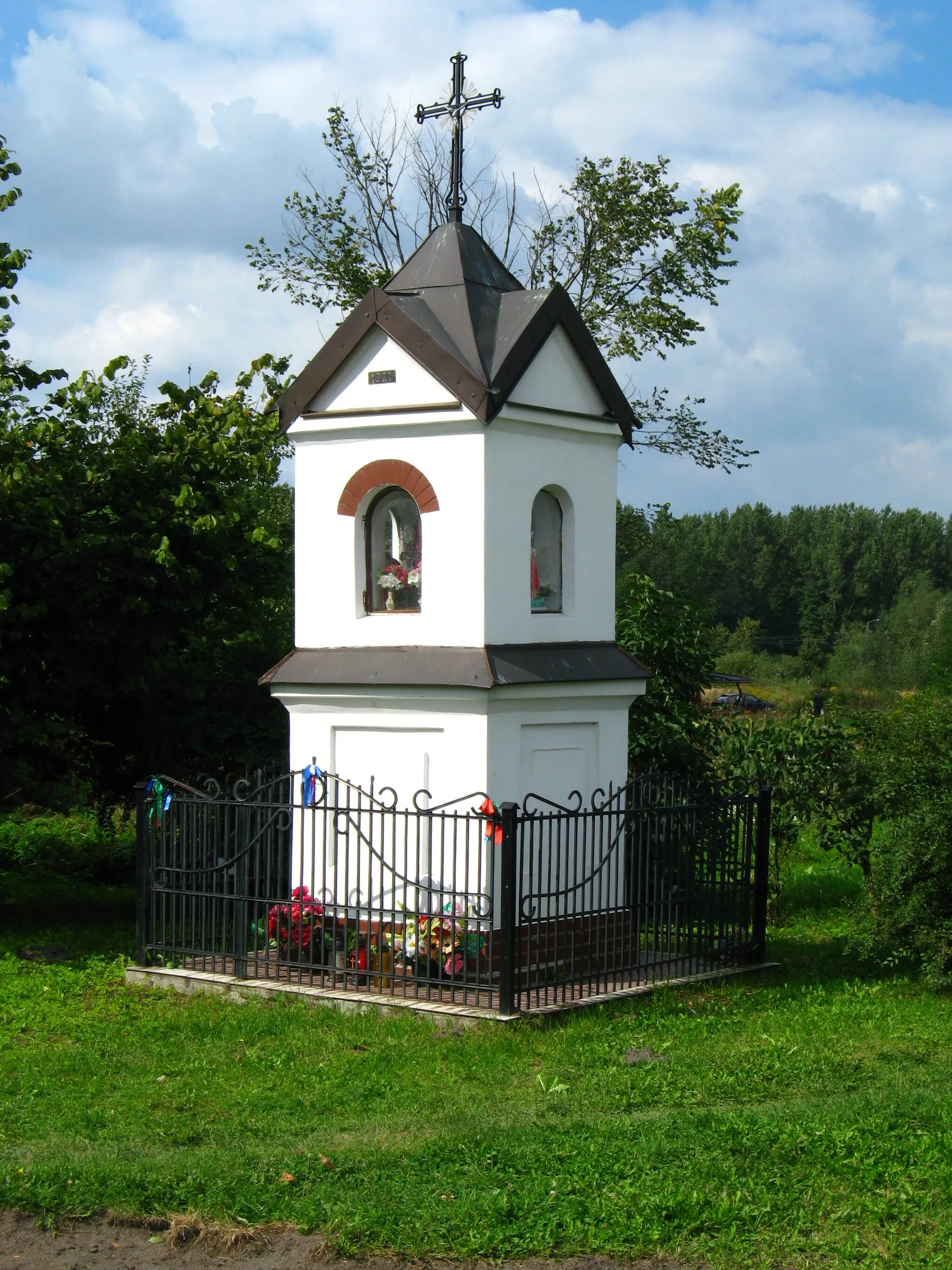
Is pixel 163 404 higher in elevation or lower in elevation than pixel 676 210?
lower

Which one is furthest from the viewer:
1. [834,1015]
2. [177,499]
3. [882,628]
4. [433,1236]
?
[882,628]

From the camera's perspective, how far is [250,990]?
32.1ft

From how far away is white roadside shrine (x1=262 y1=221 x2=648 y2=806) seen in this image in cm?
981

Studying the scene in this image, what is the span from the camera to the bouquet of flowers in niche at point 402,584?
1037cm

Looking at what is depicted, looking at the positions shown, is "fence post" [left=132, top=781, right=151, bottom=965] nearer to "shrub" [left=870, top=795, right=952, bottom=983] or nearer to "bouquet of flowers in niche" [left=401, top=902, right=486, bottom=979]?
"bouquet of flowers in niche" [left=401, top=902, right=486, bottom=979]

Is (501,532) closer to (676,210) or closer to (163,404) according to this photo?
(163,404)

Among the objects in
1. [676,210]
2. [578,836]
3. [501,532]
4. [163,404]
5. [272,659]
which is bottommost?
[578,836]

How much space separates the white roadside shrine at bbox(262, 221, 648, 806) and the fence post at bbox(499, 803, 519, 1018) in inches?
24.7

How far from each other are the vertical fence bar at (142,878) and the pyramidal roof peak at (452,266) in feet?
14.3

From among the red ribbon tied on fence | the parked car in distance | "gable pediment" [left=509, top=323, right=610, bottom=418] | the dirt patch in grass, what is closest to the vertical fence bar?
the red ribbon tied on fence

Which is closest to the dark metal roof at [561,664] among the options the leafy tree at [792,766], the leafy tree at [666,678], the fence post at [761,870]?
the fence post at [761,870]

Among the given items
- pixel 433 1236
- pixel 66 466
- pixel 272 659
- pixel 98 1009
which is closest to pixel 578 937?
pixel 98 1009

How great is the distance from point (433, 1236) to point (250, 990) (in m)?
4.60

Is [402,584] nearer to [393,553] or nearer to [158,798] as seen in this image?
[393,553]
